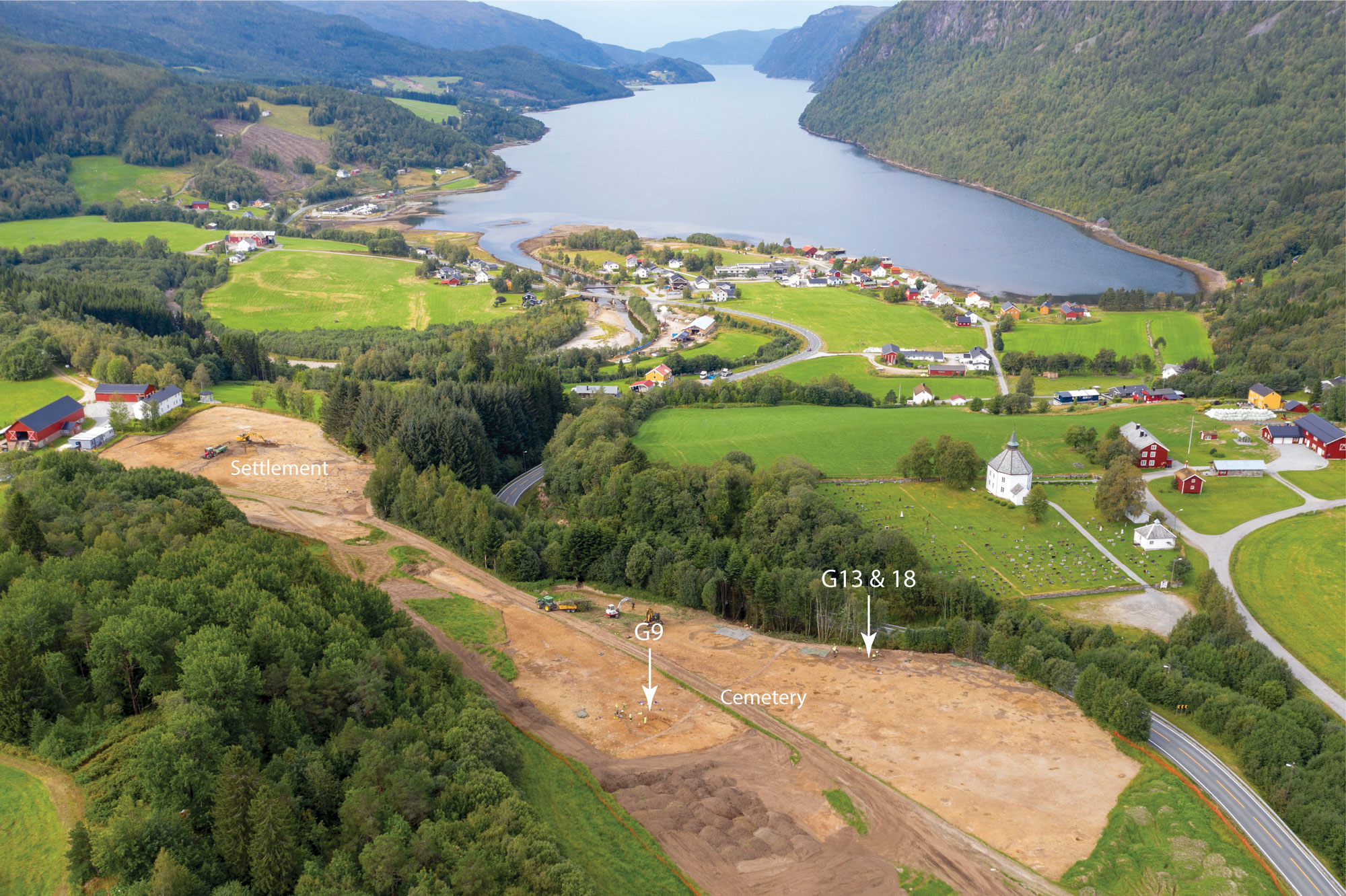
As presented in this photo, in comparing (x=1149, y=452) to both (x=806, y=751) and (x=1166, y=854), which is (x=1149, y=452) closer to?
(x=1166, y=854)

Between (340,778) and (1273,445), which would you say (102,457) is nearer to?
(340,778)

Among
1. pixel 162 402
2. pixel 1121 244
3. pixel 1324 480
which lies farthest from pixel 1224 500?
pixel 1121 244

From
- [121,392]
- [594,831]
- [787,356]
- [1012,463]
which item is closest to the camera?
[594,831]

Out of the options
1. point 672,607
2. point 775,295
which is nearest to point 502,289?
point 775,295

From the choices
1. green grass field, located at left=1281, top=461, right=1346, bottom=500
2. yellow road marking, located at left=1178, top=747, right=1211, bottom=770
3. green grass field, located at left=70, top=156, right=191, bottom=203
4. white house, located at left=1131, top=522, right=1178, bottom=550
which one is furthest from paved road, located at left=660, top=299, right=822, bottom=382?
green grass field, located at left=70, top=156, right=191, bottom=203

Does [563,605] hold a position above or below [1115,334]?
below

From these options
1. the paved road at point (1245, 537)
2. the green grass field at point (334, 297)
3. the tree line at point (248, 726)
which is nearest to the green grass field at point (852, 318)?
the green grass field at point (334, 297)
